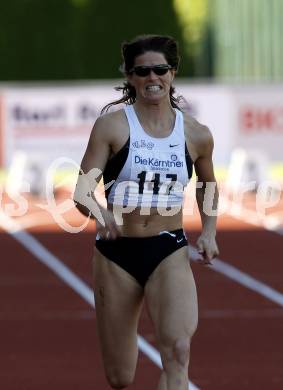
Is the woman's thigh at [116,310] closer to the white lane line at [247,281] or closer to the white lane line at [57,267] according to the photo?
the white lane line at [57,267]

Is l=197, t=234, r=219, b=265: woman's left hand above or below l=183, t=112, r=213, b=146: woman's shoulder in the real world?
below

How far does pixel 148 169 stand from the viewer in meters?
7.11

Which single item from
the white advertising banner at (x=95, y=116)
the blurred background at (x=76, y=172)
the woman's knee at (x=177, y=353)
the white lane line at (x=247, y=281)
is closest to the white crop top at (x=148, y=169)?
the woman's knee at (x=177, y=353)

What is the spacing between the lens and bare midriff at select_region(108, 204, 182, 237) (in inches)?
285

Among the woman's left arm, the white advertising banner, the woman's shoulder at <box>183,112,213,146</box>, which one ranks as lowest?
the white advertising banner

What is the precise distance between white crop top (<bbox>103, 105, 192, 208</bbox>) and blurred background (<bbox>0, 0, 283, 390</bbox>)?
1.04m

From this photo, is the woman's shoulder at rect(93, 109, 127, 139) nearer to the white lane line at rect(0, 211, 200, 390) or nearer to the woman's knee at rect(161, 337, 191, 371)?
the woman's knee at rect(161, 337, 191, 371)

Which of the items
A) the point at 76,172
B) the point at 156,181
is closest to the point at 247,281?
the point at 156,181

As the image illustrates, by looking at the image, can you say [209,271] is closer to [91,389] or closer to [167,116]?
[91,389]

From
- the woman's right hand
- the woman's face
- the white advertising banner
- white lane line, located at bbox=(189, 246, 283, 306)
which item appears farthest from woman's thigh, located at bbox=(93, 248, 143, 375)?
the white advertising banner

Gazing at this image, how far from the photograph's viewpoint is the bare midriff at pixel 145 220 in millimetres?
7234

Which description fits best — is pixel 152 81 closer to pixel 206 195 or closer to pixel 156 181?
pixel 156 181

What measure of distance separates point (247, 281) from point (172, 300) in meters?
7.46

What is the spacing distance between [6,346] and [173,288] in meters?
3.79
